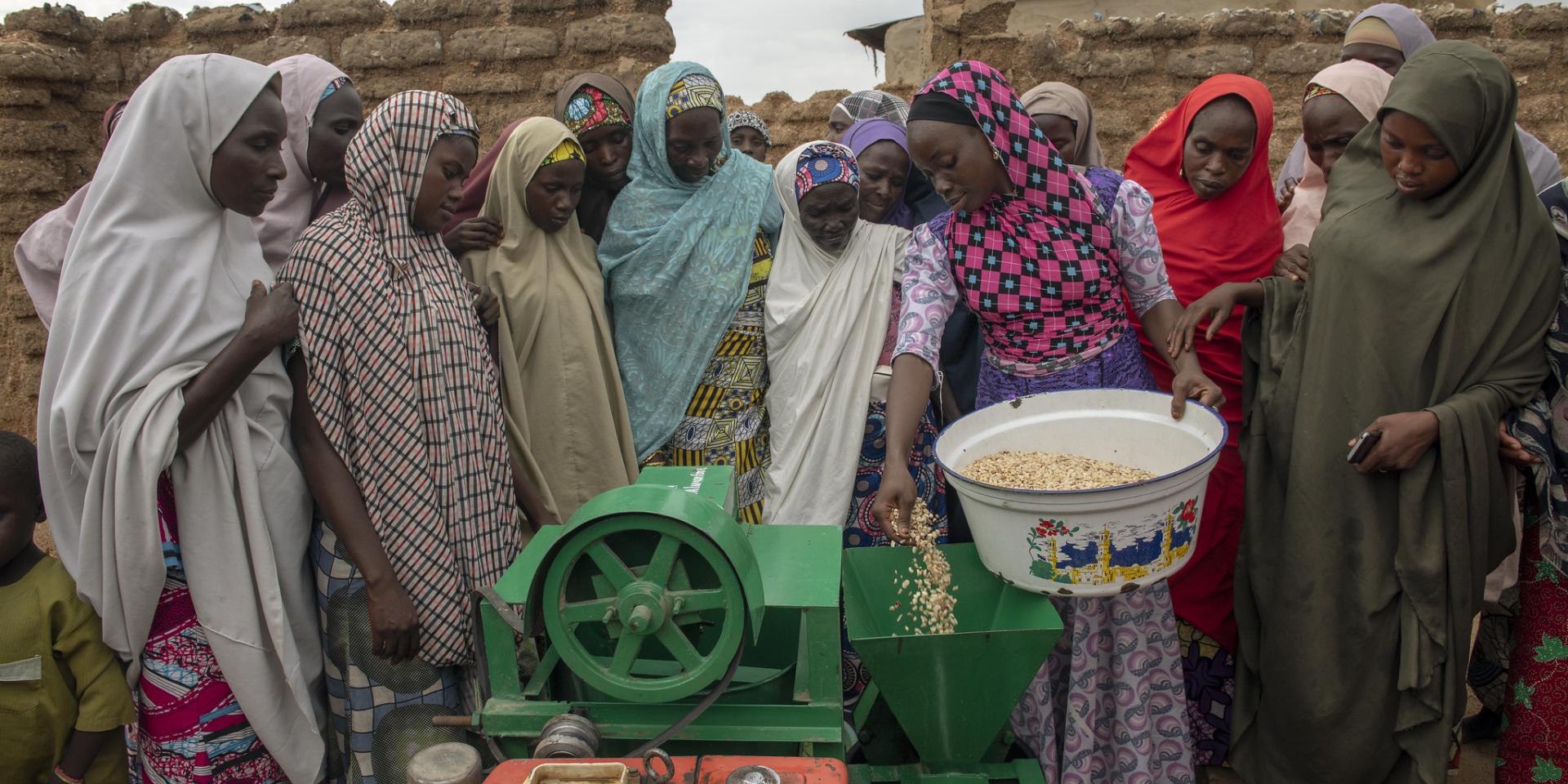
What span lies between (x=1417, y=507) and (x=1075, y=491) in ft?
3.31

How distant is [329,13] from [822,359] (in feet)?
11.4

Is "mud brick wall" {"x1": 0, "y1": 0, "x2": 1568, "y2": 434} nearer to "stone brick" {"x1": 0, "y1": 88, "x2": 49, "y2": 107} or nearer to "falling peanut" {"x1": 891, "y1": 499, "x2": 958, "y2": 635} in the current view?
"stone brick" {"x1": 0, "y1": 88, "x2": 49, "y2": 107}

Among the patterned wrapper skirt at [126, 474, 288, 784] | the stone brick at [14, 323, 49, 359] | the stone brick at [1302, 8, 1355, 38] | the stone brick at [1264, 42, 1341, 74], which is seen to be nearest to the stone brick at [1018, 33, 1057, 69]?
the stone brick at [1264, 42, 1341, 74]

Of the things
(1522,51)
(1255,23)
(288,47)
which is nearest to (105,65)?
(288,47)

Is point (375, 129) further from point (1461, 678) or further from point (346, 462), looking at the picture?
point (1461, 678)

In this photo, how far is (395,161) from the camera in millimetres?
2256

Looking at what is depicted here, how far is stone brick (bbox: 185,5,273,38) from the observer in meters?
4.89

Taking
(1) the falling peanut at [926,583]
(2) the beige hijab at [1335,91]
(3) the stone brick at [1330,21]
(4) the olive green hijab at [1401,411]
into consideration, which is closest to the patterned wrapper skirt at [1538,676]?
(4) the olive green hijab at [1401,411]

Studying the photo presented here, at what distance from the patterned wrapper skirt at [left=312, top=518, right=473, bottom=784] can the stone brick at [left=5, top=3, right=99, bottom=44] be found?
415cm

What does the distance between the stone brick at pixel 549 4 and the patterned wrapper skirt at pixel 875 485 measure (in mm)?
2789

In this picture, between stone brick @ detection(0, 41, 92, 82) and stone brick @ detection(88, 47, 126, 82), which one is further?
stone brick @ detection(88, 47, 126, 82)

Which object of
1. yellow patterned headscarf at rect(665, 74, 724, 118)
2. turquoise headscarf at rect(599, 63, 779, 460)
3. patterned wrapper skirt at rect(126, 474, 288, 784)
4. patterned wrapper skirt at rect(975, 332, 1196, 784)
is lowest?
patterned wrapper skirt at rect(975, 332, 1196, 784)

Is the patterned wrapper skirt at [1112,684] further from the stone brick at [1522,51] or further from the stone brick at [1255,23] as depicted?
the stone brick at [1522,51]

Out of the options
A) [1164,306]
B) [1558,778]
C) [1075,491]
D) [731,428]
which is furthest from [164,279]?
[1558,778]
